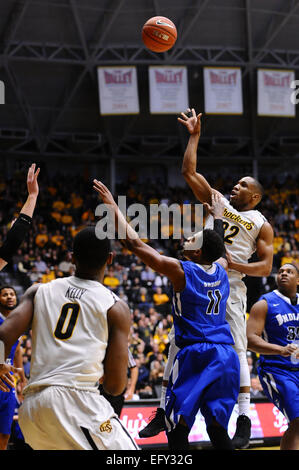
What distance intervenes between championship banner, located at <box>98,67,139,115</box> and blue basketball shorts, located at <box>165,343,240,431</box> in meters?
15.0

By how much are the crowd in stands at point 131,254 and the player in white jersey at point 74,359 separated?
24.8 feet

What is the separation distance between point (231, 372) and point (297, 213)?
19.7 m

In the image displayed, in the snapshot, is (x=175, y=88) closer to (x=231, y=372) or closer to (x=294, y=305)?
(x=294, y=305)

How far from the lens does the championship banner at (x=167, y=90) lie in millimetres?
19047

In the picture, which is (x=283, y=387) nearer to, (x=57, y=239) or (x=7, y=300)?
(x=7, y=300)

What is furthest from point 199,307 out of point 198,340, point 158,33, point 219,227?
point 158,33

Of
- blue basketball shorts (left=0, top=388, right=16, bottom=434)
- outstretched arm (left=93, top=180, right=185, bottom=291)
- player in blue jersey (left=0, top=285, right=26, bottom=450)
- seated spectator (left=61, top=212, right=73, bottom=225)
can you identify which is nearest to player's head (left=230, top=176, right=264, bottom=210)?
outstretched arm (left=93, top=180, right=185, bottom=291)

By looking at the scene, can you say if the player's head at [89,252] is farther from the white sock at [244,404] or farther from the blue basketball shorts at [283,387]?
the blue basketball shorts at [283,387]

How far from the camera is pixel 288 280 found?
6.71 m

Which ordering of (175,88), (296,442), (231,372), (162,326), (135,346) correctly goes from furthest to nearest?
(175,88)
(162,326)
(135,346)
(296,442)
(231,372)

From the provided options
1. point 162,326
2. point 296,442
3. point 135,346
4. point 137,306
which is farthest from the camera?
point 137,306

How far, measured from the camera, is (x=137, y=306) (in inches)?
651

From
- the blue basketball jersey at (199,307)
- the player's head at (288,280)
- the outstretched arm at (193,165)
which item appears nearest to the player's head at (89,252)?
the blue basketball jersey at (199,307)
